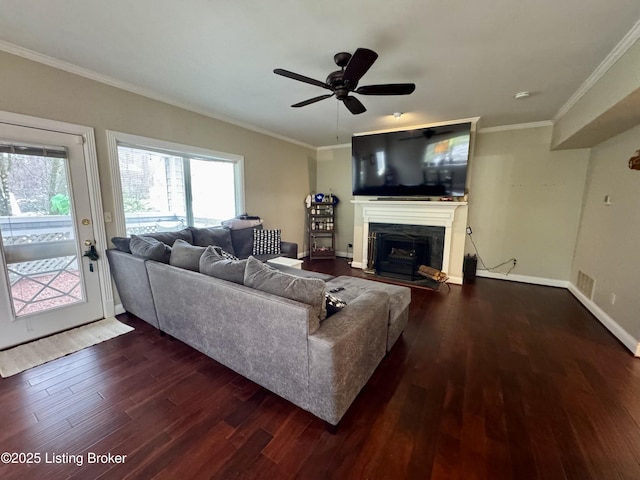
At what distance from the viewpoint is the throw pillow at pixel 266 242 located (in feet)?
13.4

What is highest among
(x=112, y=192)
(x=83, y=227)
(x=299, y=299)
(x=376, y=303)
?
(x=112, y=192)

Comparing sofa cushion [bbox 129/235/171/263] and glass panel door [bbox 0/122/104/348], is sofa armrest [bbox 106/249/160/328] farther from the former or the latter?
glass panel door [bbox 0/122/104/348]

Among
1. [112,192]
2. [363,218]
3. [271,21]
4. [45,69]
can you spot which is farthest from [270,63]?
[363,218]

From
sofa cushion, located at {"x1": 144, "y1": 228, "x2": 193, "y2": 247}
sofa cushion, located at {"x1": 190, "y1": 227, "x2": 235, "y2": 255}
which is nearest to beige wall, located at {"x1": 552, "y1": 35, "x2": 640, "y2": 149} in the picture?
sofa cushion, located at {"x1": 190, "y1": 227, "x2": 235, "y2": 255}

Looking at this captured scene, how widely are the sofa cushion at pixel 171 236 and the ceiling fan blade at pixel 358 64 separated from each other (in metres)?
2.69

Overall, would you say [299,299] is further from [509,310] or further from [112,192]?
[509,310]

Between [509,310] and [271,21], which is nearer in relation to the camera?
[271,21]

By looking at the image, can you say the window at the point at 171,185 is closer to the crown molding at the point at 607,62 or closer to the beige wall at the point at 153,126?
the beige wall at the point at 153,126

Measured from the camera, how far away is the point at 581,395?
6.02 feet

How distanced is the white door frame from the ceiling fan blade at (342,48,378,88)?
2628 mm

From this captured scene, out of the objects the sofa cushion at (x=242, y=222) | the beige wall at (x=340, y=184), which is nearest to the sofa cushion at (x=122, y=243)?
the sofa cushion at (x=242, y=222)

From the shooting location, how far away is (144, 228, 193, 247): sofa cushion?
10.4 feet

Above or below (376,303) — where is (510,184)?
above

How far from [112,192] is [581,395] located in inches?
180
